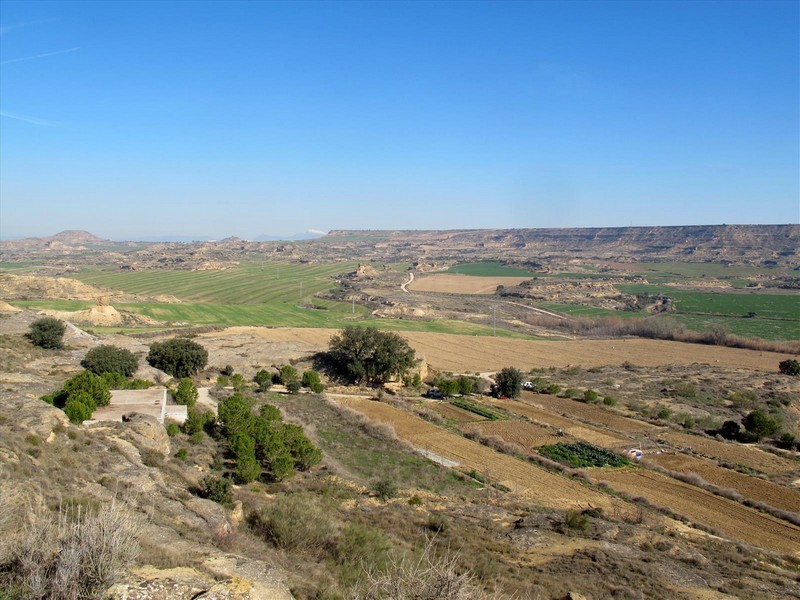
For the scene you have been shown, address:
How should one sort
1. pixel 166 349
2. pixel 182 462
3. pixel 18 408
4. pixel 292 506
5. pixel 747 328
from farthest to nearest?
1. pixel 747 328
2. pixel 166 349
3. pixel 182 462
4. pixel 18 408
5. pixel 292 506

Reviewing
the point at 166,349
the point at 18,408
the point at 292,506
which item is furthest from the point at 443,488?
the point at 166,349

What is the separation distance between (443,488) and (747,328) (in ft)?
286

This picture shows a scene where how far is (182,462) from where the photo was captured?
21.5 metres

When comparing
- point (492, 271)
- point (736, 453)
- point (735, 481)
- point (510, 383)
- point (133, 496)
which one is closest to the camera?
point (133, 496)

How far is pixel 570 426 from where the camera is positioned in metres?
37.8

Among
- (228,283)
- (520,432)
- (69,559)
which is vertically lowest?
(520,432)

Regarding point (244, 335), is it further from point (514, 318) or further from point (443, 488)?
point (514, 318)

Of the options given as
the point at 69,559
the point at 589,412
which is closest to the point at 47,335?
the point at 69,559

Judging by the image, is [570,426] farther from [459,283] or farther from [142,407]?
[459,283]

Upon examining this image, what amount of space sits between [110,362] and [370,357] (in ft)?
70.4

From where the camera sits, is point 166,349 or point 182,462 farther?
point 166,349

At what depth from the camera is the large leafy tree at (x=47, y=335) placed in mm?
42094

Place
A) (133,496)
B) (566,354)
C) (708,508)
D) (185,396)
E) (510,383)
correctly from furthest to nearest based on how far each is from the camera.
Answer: (566,354)
(510,383)
(185,396)
(708,508)
(133,496)

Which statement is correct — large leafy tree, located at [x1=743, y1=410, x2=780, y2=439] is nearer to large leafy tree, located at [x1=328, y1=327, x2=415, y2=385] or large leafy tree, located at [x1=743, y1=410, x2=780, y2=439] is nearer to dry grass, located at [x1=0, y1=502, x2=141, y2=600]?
large leafy tree, located at [x1=328, y1=327, x2=415, y2=385]
